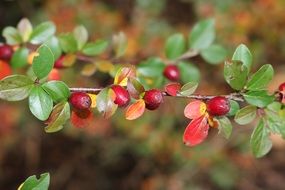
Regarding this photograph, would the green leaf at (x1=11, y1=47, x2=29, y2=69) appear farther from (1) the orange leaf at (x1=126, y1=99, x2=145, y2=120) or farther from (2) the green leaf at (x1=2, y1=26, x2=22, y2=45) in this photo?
(1) the orange leaf at (x1=126, y1=99, x2=145, y2=120)

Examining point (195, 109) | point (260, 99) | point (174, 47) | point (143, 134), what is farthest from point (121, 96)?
point (143, 134)

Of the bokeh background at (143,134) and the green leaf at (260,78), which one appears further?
the bokeh background at (143,134)

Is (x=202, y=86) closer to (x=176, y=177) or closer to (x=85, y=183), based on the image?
(x=176, y=177)

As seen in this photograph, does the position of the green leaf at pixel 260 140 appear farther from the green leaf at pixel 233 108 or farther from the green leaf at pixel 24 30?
the green leaf at pixel 24 30

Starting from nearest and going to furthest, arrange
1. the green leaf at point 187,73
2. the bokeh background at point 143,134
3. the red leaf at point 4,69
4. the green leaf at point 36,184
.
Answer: the green leaf at point 36,184
the red leaf at point 4,69
the green leaf at point 187,73
the bokeh background at point 143,134

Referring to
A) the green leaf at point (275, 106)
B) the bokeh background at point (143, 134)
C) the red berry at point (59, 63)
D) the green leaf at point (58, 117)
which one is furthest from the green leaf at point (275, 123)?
the bokeh background at point (143, 134)

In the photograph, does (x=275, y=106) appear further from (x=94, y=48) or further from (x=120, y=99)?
(x=94, y=48)
